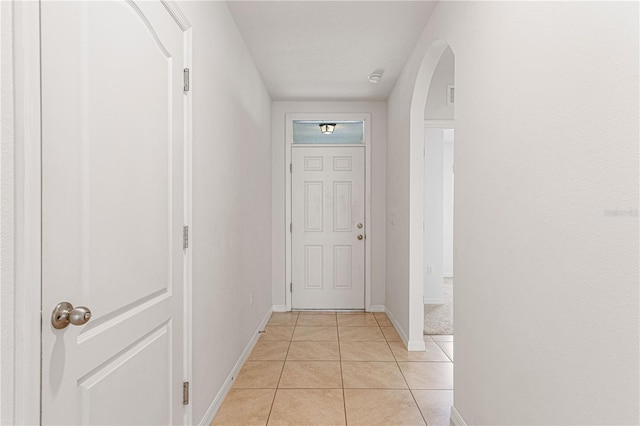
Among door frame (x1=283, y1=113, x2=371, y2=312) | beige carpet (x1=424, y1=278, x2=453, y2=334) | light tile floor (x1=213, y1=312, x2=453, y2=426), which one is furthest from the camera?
door frame (x1=283, y1=113, x2=371, y2=312)

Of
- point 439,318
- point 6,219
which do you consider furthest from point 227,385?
point 439,318

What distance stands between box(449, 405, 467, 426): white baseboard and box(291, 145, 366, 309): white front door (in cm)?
255

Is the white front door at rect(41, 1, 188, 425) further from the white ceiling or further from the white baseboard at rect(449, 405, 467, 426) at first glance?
the white baseboard at rect(449, 405, 467, 426)

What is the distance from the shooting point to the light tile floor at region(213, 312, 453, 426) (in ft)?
7.03

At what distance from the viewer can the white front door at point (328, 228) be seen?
15.0 ft

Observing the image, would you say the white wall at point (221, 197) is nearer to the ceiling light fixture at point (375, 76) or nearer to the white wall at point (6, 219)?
the white wall at point (6, 219)

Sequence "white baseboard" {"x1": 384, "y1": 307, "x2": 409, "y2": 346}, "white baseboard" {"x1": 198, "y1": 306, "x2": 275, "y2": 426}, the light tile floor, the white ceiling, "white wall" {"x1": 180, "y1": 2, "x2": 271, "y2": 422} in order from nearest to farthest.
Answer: "white wall" {"x1": 180, "y1": 2, "x2": 271, "y2": 422}
"white baseboard" {"x1": 198, "y1": 306, "x2": 275, "y2": 426}
the light tile floor
the white ceiling
"white baseboard" {"x1": 384, "y1": 307, "x2": 409, "y2": 346}

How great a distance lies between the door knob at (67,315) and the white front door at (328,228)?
3.69 metres

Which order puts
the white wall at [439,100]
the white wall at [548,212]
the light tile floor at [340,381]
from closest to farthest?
the white wall at [548,212] → the light tile floor at [340,381] → the white wall at [439,100]

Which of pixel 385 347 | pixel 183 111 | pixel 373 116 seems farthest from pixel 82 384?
pixel 373 116

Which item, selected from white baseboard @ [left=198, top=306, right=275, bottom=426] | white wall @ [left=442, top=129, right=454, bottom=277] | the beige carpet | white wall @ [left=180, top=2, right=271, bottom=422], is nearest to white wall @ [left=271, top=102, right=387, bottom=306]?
the beige carpet

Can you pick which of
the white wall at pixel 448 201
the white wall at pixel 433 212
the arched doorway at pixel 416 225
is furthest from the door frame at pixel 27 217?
the white wall at pixel 448 201

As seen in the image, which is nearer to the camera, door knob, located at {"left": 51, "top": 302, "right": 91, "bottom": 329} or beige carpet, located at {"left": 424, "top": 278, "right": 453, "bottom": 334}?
door knob, located at {"left": 51, "top": 302, "right": 91, "bottom": 329}

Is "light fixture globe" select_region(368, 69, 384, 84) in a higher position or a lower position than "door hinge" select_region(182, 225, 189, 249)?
higher
